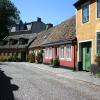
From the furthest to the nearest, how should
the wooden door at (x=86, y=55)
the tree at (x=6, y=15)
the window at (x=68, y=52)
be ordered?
the tree at (x=6, y=15), the window at (x=68, y=52), the wooden door at (x=86, y=55)

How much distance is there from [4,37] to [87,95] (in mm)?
56529

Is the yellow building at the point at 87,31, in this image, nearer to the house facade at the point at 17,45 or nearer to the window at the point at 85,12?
the window at the point at 85,12

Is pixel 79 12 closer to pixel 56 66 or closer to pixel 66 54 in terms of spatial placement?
pixel 66 54

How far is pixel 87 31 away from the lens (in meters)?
23.8

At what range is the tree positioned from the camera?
5820cm

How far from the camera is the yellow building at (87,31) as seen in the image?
22.1 meters

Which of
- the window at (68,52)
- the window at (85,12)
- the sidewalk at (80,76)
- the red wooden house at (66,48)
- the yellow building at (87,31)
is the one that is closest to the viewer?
the sidewalk at (80,76)

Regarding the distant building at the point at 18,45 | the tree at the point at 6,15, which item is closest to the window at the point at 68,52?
the distant building at the point at 18,45

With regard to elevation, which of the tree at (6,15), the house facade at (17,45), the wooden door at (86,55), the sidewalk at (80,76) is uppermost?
the tree at (6,15)

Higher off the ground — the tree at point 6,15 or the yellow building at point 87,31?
the tree at point 6,15

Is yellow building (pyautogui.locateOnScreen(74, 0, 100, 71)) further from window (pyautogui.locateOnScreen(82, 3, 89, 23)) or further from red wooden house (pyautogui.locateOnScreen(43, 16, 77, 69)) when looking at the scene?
red wooden house (pyautogui.locateOnScreen(43, 16, 77, 69))

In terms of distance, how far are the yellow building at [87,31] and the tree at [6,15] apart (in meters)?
33.9

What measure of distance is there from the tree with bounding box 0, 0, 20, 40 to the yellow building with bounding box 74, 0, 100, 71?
3385cm

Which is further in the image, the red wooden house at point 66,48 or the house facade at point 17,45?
the house facade at point 17,45
